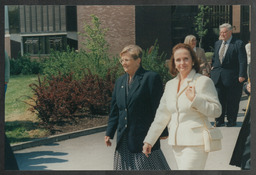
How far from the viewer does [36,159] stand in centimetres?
666

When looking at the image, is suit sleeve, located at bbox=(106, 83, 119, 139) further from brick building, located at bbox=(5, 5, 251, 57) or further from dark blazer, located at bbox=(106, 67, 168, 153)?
brick building, located at bbox=(5, 5, 251, 57)

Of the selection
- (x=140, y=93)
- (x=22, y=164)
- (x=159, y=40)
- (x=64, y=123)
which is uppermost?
(x=159, y=40)

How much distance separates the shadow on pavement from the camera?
651 centimetres

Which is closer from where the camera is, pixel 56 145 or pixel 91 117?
pixel 56 145

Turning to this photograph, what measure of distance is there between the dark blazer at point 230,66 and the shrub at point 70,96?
1.91 metres

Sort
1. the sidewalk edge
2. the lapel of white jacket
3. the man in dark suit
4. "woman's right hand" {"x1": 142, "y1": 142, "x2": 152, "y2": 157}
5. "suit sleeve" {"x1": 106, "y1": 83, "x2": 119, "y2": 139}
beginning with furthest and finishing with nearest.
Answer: the man in dark suit → the sidewalk edge → "suit sleeve" {"x1": 106, "y1": 83, "x2": 119, "y2": 139} → "woman's right hand" {"x1": 142, "y1": 142, "x2": 152, "y2": 157} → the lapel of white jacket

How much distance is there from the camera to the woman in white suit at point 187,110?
4.27 metres

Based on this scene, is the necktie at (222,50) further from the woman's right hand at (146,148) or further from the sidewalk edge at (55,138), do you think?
the woman's right hand at (146,148)

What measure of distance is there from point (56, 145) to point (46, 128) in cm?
33

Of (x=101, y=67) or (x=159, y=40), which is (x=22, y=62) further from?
(x=159, y=40)

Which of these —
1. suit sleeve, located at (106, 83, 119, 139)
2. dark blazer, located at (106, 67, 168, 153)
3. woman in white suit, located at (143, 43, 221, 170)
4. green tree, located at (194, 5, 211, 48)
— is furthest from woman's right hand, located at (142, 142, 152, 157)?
green tree, located at (194, 5, 211, 48)

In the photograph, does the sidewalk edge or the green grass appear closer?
the green grass

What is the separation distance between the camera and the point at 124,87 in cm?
483

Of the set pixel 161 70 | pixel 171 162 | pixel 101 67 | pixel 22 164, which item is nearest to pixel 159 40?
pixel 161 70
